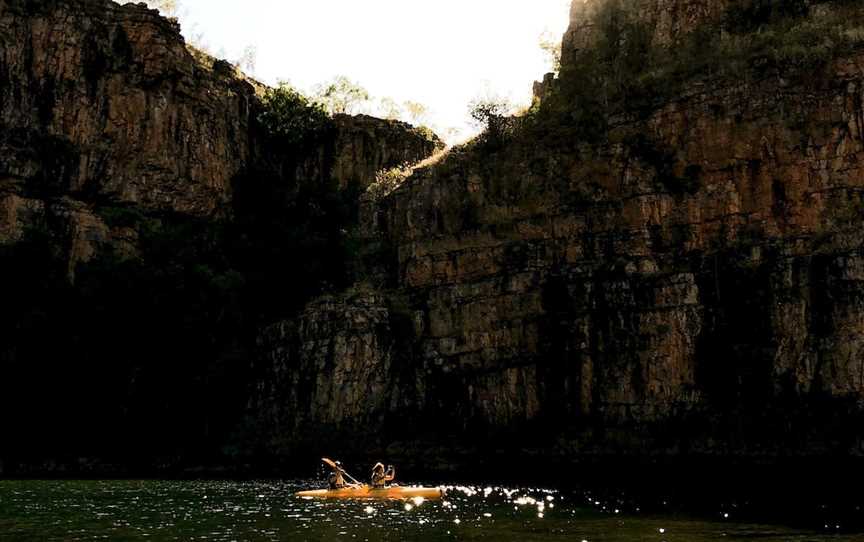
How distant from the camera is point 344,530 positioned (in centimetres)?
2277

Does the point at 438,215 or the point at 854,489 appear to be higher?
the point at 438,215

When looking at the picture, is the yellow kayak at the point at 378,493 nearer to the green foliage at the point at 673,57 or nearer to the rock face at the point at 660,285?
the rock face at the point at 660,285

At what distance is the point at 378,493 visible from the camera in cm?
3328

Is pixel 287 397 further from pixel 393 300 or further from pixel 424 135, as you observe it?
pixel 424 135

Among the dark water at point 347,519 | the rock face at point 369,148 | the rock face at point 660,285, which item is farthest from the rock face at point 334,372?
the rock face at point 369,148

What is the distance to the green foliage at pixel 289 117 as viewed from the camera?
6962cm

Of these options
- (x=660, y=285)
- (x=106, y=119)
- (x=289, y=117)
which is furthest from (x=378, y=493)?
(x=289, y=117)

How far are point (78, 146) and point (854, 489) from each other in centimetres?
5020

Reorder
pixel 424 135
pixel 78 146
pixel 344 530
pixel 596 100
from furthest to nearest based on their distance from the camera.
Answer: pixel 424 135, pixel 78 146, pixel 596 100, pixel 344 530

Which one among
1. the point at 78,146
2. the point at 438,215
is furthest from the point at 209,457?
the point at 78,146

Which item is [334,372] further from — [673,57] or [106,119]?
[673,57]

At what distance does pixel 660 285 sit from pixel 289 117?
37158mm

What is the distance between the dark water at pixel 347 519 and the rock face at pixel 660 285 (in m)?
10.2

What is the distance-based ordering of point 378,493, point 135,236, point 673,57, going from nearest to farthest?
point 378,493 < point 673,57 < point 135,236
